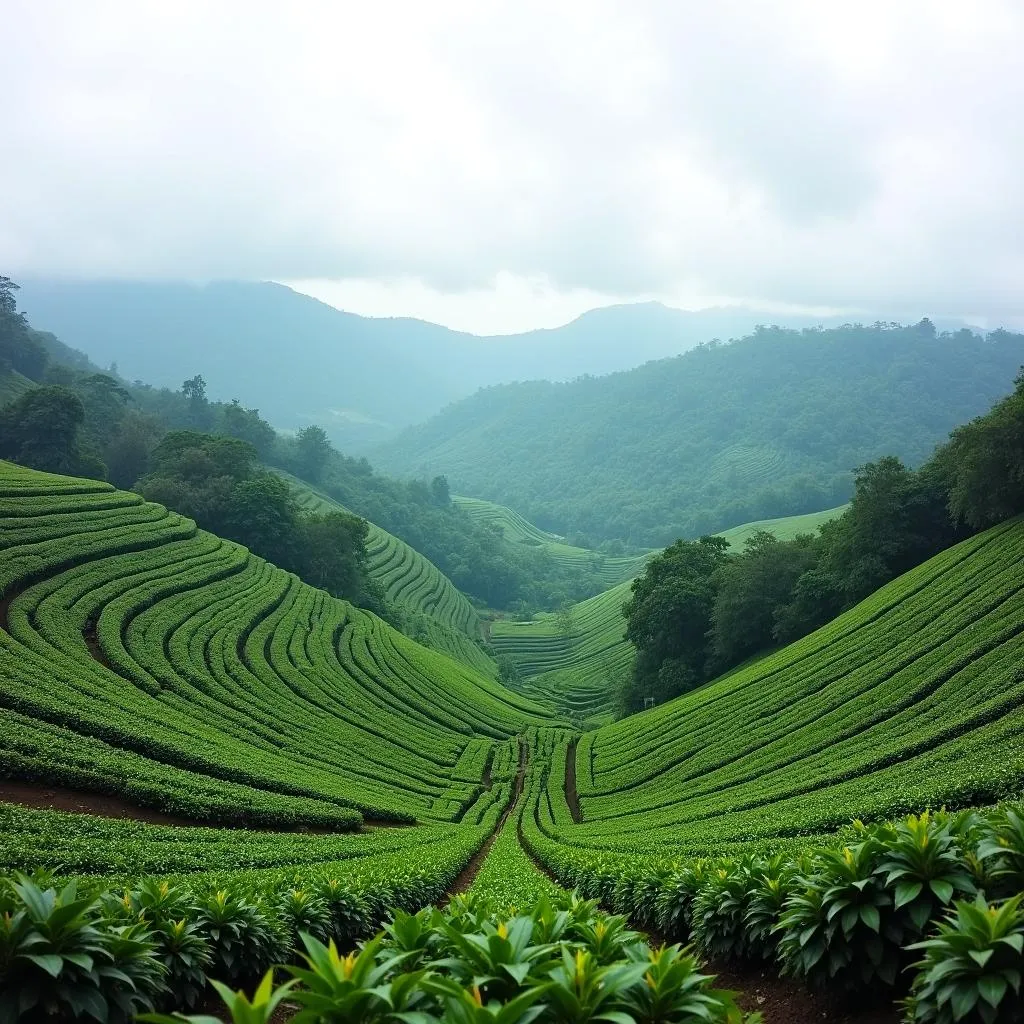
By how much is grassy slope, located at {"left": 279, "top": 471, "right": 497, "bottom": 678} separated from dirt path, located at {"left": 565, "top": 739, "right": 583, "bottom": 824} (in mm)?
31421

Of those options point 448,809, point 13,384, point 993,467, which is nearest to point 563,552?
point 13,384

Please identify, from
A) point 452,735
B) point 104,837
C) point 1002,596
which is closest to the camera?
point 104,837

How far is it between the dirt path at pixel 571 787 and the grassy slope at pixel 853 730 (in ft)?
1.87

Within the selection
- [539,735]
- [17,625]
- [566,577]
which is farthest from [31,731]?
[566,577]

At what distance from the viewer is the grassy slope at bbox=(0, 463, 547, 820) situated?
20531 mm

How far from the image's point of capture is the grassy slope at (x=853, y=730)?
16.4 m

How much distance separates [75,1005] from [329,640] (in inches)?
1515

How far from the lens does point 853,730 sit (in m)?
23.2

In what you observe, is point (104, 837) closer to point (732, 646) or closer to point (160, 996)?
point (160, 996)

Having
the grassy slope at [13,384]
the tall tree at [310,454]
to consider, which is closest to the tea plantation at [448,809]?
the grassy slope at [13,384]

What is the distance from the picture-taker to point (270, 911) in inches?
290

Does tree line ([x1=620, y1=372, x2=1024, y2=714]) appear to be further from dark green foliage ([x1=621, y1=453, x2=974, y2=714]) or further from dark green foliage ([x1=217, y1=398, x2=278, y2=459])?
dark green foliage ([x1=217, y1=398, x2=278, y2=459])

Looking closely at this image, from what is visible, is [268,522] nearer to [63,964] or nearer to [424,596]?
[424,596]

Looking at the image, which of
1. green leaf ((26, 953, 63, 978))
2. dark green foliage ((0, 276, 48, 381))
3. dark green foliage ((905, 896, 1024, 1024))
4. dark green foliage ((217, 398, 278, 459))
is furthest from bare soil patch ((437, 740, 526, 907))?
dark green foliage ((0, 276, 48, 381))
